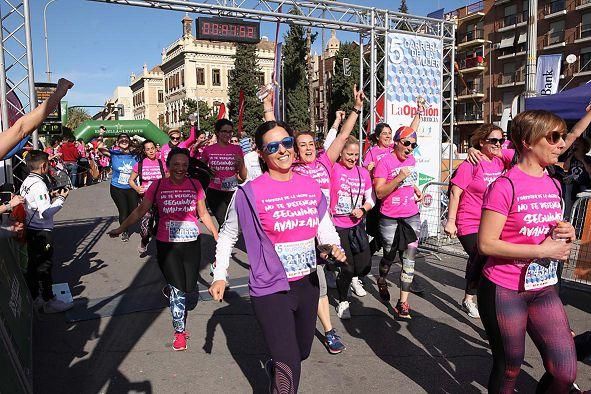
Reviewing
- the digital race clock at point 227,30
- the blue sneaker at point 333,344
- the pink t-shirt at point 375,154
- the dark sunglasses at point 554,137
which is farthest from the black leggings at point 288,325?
the digital race clock at point 227,30

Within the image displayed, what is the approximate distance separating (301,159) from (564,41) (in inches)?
1729

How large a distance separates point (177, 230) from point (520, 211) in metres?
2.96

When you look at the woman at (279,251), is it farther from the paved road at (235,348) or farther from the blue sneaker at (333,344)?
the blue sneaker at (333,344)

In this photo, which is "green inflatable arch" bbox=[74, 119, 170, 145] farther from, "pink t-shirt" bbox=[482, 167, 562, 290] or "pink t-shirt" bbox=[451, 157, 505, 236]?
"pink t-shirt" bbox=[482, 167, 562, 290]

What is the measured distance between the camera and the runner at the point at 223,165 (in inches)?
283

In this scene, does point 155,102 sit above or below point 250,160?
above

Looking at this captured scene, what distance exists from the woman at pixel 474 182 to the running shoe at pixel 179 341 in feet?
8.68

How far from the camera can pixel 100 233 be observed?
1077cm

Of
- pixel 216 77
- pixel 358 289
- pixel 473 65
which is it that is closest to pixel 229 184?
pixel 358 289

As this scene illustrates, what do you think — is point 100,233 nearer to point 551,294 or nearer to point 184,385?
point 184,385

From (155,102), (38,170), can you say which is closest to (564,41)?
(38,170)

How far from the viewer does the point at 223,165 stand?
7254mm

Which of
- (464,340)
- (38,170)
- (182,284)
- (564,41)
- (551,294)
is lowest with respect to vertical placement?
(464,340)

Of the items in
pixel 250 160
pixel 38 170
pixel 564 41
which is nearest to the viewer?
pixel 38 170
